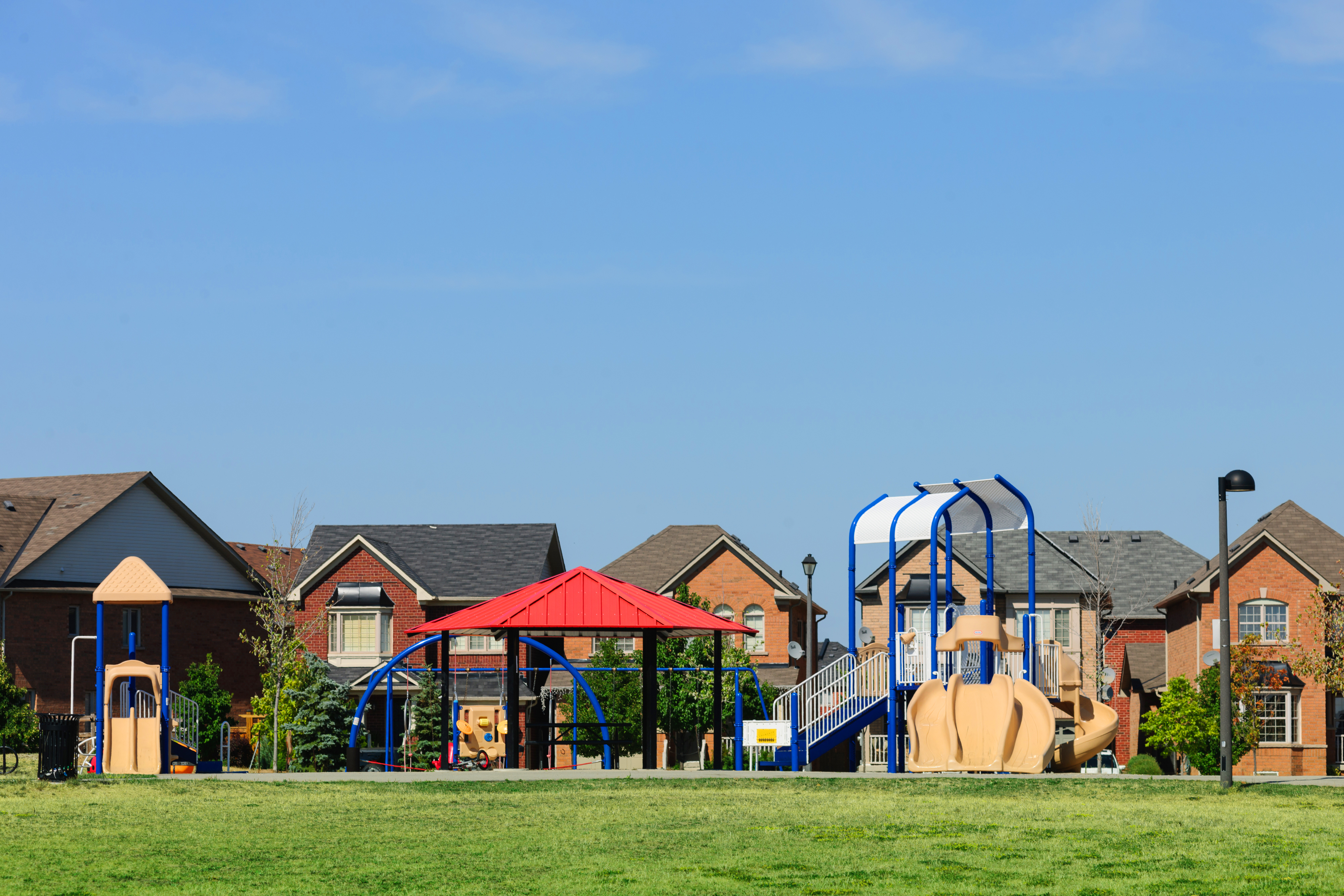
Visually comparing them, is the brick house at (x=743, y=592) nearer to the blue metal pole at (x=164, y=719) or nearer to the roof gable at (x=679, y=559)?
the roof gable at (x=679, y=559)

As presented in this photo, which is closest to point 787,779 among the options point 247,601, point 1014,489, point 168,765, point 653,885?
point 1014,489

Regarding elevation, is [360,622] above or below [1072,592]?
below

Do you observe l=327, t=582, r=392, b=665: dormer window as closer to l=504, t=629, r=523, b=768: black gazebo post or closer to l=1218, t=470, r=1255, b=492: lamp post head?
l=504, t=629, r=523, b=768: black gazebo post

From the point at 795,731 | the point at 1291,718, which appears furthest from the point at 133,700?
the point at 1291,718

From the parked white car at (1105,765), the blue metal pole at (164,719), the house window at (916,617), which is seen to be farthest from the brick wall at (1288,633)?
the blue metal pole at (164,719)

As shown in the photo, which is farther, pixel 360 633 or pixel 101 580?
pixel 360 633

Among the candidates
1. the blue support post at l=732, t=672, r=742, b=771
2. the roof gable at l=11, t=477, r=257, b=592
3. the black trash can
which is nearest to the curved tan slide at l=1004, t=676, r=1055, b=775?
the blue support post at l=732, t=672, r=742, b=771

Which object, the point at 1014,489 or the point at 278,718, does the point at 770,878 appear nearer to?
the point at 1014,489

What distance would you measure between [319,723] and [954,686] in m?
22.0

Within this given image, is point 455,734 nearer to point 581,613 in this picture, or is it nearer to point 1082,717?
point 581,613

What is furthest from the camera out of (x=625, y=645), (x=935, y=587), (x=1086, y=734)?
(x=625, y=645)

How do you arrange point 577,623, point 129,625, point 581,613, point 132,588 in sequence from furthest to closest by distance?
point 129,625 < point 132,588 < point 581,613 < point 577,623

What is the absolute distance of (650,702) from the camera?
108ft

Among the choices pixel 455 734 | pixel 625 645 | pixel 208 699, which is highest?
pixel 625 645
